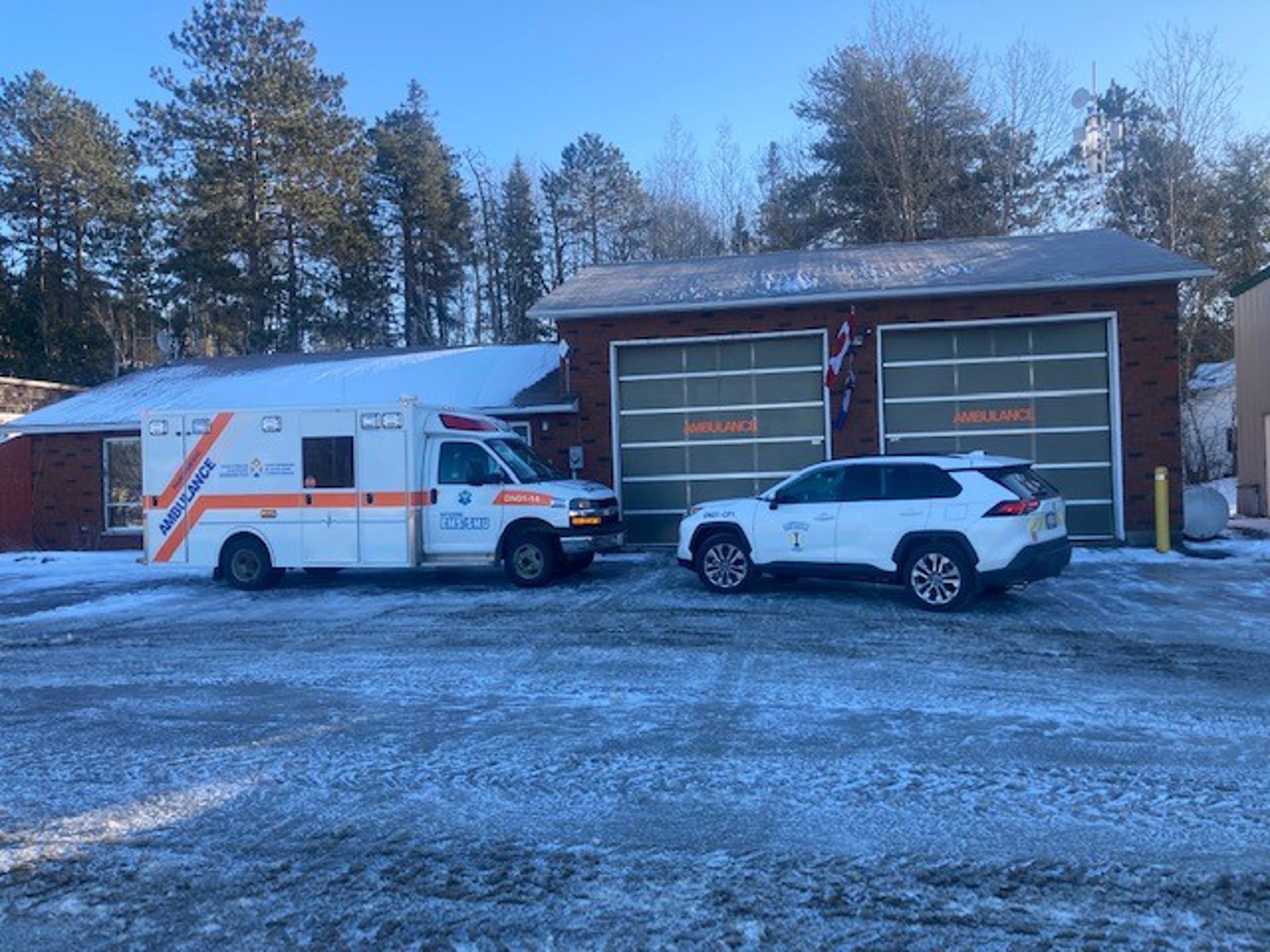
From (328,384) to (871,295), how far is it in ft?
38.3

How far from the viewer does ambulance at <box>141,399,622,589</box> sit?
528 inches

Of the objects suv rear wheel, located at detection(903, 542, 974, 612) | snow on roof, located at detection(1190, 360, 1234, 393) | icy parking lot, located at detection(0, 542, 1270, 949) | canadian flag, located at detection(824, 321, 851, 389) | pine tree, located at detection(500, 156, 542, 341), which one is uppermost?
pine tree, located at detection(500, 156, 542, 341)

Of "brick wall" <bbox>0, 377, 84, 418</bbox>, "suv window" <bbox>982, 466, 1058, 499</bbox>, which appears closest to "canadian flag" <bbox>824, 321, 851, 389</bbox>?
"suv window" <bbox>982, 466, 1058, 499</bbox>

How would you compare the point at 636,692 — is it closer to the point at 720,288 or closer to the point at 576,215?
the point at 720,288

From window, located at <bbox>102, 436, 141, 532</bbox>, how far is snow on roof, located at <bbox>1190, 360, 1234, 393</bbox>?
3022 cm

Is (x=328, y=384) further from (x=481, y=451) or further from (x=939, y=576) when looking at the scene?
(x=939, y=576)

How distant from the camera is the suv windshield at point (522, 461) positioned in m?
13.6

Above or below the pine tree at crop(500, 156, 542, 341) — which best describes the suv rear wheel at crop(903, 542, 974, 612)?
below

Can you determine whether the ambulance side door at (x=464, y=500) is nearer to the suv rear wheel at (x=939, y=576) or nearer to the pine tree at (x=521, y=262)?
the suv rear wheel at (x=939, y=576)

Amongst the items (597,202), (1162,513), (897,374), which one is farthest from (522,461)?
(597,202)

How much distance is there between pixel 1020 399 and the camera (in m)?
17.0

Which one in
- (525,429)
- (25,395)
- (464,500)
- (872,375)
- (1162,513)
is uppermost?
(25,395)

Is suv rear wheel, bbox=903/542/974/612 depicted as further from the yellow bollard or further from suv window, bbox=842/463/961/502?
the yellow bollard

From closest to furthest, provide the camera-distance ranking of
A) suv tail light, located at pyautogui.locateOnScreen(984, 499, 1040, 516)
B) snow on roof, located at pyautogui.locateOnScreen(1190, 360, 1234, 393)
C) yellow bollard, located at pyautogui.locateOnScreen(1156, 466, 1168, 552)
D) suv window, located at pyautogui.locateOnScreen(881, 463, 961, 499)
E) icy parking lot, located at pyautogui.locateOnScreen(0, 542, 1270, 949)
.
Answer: icy parking lot, located at pyautogui.locateOnScreen(0, 542, 1270, 949)
suv tail light, located at pyautogui.locateOnScreen(984, 499, 1040, 516)
suv window, located at pyautogui.locateOnScreen(881, 463, 961, 499)
yellow bollard, located at pyautogui.locateOnScreen(1156, 466, 1168, 552)
snow on roof, located at pyautogui.locateOnScreen(1190, 360, 1234, 393)
